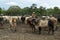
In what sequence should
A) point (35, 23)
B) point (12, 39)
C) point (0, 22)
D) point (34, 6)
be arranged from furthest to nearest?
point (34, 6) < point (0, 22) < point (35, 23) < point (12, 39)

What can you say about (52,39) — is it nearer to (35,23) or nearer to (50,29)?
(50,29)

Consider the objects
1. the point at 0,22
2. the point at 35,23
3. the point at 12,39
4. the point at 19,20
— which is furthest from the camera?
the point at 19,20

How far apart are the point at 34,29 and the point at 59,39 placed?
16.7ft

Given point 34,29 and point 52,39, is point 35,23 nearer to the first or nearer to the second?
point 34,29

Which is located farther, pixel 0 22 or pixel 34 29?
pixel 0 22

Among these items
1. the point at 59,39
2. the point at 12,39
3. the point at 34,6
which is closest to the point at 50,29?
the point at 59,39

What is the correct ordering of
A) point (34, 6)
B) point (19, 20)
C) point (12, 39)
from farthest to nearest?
point (34, 6) → point (19, 20) → point (12, 39)

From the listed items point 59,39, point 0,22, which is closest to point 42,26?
point 59,39

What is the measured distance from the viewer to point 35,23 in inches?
734

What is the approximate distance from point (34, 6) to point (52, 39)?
168 ft

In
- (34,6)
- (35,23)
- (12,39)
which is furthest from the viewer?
(34,6)

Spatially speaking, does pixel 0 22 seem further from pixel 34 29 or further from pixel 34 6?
pixel 34 6

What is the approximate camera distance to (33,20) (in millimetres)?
18734

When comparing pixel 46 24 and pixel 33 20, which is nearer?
pixel 46 24
